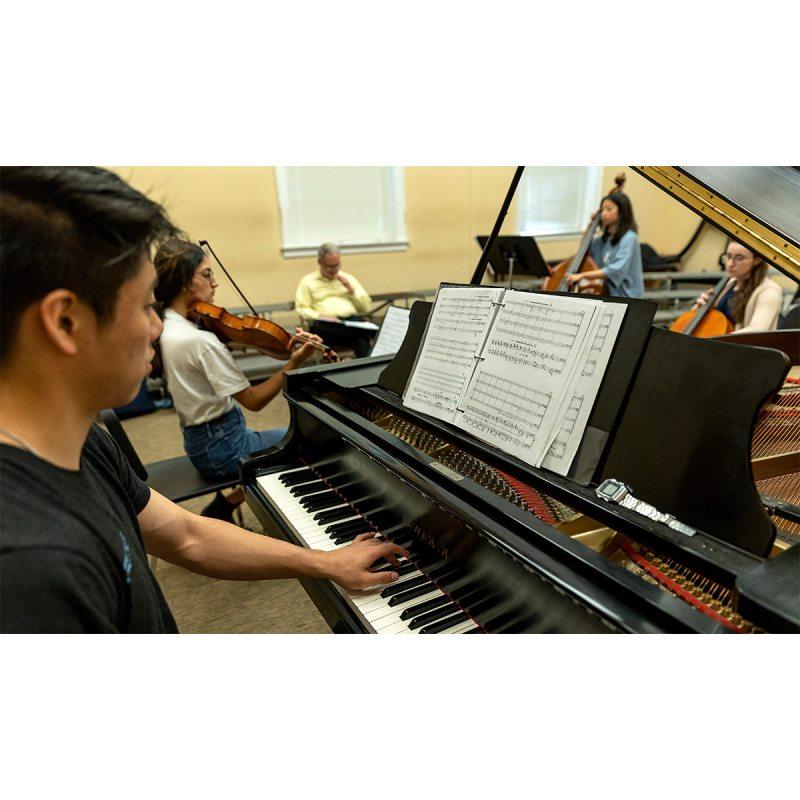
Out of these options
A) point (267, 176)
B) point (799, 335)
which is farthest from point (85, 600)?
point (267, 176)

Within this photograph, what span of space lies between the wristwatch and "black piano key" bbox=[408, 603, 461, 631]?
44cm

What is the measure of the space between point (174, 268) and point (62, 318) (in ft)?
6.62

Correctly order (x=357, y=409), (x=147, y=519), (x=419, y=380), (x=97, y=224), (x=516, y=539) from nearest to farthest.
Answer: (x=97, y=224) < (x=516, y=539) < (x=147, y=519) < (x=419, y=380) < (x=357, y=409)

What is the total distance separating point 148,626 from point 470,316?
1110 mm

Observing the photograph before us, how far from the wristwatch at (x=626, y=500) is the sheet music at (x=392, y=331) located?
2.35 m

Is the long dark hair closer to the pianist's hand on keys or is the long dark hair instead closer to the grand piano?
the grand piano

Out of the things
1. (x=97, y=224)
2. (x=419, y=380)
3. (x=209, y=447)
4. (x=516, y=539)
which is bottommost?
(x=209, y=447)

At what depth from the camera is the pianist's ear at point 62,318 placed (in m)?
0.79

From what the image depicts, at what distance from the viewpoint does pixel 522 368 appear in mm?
1364

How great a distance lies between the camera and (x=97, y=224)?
32.0 inches

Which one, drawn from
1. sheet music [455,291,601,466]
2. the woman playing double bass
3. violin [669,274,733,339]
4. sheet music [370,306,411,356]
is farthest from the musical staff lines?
the woman playing double bass

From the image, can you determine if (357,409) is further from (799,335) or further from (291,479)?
(799,335)

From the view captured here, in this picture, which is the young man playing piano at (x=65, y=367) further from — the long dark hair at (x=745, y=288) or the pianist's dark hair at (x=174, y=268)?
the long dark hair at (x=745, y=288)

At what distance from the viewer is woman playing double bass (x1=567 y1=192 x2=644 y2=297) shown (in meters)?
4.83
